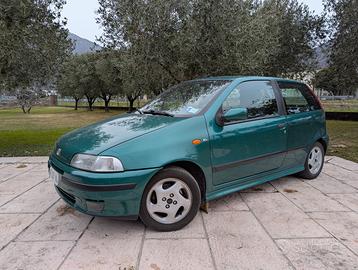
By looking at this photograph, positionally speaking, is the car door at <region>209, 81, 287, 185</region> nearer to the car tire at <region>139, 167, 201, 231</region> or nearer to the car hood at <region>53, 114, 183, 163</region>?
the car tire at <region>139, 167, 201, 231</region>

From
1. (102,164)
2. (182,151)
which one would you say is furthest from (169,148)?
(102,164)

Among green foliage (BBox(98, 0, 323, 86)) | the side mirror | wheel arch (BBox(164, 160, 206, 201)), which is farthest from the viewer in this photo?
green foliage (BBox(98, 0, 323, 86))

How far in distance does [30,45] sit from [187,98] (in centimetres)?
531

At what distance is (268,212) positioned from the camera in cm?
349

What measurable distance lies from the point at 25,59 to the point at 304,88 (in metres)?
6.37

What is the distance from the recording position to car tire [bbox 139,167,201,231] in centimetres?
290

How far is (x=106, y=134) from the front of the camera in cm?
311

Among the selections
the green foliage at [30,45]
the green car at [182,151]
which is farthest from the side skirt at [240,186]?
the green foliage at [30,45]

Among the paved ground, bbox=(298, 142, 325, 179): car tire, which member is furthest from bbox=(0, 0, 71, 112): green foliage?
bbox=(298, 142, 325, 179): car tire

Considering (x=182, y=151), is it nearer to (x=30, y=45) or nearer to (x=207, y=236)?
(x=207, y=236)

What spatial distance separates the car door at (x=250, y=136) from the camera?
3299mm

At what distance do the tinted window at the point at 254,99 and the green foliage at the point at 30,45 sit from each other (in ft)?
17.5

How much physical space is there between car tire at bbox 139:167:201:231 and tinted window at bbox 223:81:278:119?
3.25ft

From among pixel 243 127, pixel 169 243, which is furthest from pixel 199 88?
pixel 169 243
